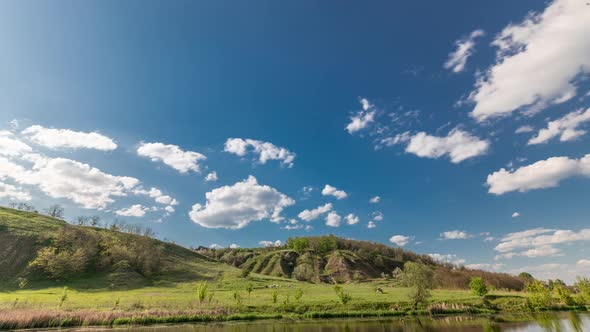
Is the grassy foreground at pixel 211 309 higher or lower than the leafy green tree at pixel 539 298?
lower

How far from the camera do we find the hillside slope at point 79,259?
293 ft

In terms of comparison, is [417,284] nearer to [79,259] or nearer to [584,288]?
[584,288]

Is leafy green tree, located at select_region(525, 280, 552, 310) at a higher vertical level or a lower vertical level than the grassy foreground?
higher

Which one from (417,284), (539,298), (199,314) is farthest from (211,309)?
(539,298)

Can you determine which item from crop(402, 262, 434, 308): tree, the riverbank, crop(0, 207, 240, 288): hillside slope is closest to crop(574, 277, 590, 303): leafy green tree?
the riverbank

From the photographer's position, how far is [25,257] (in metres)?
94.2

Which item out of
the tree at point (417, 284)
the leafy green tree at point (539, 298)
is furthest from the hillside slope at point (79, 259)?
the leafy green tree at point (539, 298)

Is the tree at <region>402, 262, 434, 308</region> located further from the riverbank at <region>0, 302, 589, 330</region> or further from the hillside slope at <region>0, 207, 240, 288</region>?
the hillside slope at <region>0, 207, 240, 288</region>

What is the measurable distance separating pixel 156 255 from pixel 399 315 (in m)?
99.8

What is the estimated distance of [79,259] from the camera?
97.3 metres

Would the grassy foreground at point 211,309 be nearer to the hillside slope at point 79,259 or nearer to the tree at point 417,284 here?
the tree at point 417,284

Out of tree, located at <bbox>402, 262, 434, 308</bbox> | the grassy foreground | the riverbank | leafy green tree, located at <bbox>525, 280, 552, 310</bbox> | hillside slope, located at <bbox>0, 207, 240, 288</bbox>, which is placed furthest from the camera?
hillside slope, located at <bbox>0, 207, 240, 288</bbox>

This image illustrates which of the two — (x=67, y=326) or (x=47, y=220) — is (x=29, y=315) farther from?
(x=47, y=220)

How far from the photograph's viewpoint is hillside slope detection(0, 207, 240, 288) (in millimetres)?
89438
